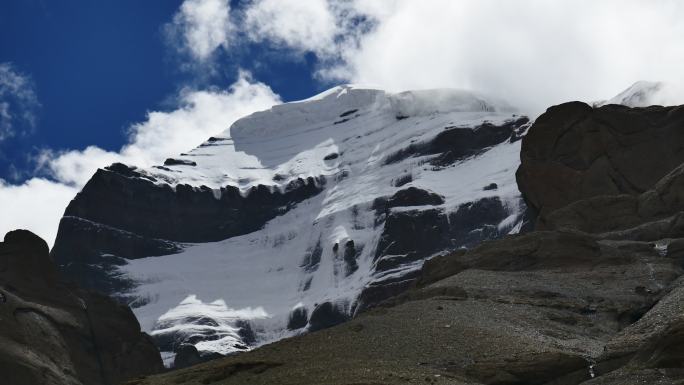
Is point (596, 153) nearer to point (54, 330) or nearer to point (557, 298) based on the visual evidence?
point (557, 298)

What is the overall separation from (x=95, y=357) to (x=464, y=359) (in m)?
54.7

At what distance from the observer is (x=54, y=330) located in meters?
93.0

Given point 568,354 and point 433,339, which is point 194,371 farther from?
point 568,354

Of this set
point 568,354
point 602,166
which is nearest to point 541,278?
point 568,354

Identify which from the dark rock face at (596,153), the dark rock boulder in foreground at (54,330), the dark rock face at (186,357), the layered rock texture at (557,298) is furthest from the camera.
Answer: the dark rock face at (186,357)

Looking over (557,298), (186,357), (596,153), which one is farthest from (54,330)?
(186,357)

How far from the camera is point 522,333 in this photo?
5419 centimetres

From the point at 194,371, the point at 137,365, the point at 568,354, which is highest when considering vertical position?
the point at 137,365

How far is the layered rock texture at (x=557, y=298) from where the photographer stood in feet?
155

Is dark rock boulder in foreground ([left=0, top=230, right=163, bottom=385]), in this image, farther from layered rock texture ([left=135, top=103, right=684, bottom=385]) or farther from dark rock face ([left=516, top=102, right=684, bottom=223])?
dark rock face ([left=516, top=102, right=684, bottom=223])

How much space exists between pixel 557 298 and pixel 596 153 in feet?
122

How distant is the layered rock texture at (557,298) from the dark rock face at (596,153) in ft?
0.33

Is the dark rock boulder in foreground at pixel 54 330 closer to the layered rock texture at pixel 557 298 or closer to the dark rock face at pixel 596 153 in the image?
the layered rock texture at pixel 557 298

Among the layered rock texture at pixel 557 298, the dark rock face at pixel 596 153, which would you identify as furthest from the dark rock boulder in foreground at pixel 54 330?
the dark rock face at pixel 596 153
